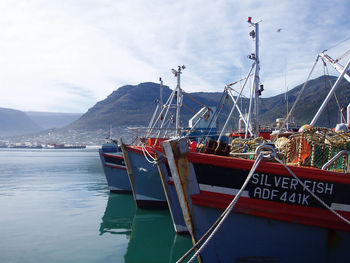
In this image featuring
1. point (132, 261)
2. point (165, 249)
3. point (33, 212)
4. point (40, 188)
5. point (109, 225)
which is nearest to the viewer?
point (132, 261)

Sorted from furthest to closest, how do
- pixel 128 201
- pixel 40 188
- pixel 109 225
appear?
pixel 40 188 → pixel 128 201 → pixel 109 225

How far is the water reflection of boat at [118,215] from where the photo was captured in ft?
34.3

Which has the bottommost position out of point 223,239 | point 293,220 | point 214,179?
point 223,239

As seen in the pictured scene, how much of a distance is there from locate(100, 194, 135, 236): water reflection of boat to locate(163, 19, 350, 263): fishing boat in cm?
542

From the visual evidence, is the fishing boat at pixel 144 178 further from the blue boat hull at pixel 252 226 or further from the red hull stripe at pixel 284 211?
the red hull stripe at pixel 284 211

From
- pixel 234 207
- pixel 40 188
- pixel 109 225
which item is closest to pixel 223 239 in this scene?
pixel 234 207

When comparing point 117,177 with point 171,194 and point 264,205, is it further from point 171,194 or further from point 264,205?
point 264,205

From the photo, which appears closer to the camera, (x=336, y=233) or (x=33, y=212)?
(x=336, y=233)

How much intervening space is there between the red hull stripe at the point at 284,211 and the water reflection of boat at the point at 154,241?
3.21 meters

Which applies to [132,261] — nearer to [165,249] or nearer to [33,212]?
[165,249]

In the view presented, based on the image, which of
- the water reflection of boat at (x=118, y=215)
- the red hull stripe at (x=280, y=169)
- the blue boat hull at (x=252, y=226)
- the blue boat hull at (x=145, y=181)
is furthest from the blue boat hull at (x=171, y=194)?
the blue boat hull at (x=145, y=181)

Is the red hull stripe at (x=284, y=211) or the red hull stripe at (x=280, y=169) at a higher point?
the red hull stripe at (x=280, y=169)

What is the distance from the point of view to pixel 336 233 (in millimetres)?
4934

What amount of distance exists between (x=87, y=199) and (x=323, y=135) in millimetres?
13173
